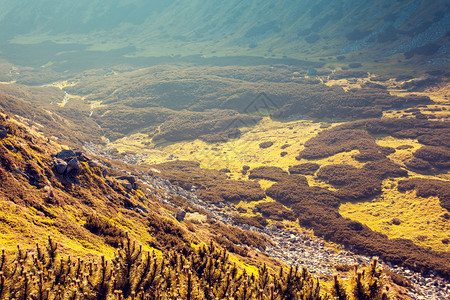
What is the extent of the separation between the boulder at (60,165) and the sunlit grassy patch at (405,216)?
46375 mm

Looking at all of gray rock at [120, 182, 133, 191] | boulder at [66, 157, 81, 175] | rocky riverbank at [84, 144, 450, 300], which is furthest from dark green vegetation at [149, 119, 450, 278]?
boulder at [66, 157, 81, 175]

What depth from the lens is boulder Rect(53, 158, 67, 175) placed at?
88.7ft

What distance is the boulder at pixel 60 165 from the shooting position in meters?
27.0

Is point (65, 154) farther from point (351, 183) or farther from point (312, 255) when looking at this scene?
point (351, 183)

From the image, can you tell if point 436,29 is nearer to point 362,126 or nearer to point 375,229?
point 362,126

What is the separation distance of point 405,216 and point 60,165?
174 feet

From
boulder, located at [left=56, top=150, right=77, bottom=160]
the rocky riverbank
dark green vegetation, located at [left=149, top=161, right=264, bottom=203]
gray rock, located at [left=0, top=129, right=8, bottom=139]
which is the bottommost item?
the rocky riverbank

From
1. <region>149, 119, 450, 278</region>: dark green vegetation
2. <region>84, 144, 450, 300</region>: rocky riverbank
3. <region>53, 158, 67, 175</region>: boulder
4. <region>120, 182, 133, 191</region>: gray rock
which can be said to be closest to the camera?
<region>53, 158, 67, 175</region>: boulder

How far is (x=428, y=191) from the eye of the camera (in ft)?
159

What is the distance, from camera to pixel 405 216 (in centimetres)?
4653

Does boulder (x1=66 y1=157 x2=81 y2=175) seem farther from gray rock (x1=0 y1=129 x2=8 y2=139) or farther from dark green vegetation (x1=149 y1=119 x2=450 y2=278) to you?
dark green vegetation (x1=149 y1=119 x2=450 y2=278)

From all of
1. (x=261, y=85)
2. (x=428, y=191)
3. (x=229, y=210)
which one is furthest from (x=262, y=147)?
(x=261, y=85)

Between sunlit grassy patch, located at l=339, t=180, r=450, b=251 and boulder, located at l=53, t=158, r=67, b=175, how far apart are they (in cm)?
4638

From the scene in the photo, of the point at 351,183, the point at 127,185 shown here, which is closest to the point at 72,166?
the point at 127,185
